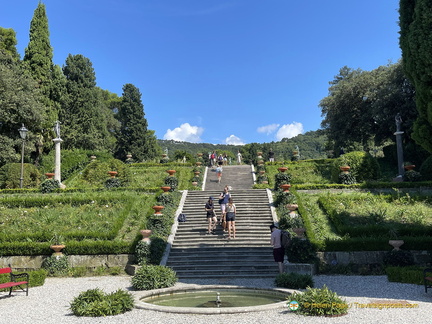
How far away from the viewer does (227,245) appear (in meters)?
14.2

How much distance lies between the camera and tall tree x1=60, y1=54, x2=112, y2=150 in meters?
41.2

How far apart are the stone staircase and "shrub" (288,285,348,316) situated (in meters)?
5.00

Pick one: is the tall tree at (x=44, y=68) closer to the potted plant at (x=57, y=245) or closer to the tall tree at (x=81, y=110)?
the tall tree at (x=81, y=110)

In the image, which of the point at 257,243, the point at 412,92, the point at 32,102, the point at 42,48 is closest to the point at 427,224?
the point at 257,243

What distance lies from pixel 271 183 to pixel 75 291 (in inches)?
704

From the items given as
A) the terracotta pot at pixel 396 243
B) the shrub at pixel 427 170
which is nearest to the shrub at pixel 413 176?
the shrub at pixel 427 170

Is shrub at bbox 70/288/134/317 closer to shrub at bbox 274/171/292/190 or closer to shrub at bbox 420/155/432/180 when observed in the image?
shrub at bbox 274/171/292/190

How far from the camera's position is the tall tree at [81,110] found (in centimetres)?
4119

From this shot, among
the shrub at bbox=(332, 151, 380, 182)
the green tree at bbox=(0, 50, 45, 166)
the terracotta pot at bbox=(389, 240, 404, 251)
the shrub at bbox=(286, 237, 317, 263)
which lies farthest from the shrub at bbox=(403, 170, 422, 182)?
the green tree at bbox=(0, 50, 45, 166)

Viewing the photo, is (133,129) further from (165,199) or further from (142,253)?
(142,253)

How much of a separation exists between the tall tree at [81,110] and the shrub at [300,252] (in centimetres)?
3421

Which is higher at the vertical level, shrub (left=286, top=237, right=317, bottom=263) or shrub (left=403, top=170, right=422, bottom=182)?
shrub (left=403, top=170, right=422, bottom=182)

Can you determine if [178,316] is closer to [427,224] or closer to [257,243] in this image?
[257,243]

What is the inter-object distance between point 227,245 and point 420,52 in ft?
30.2
